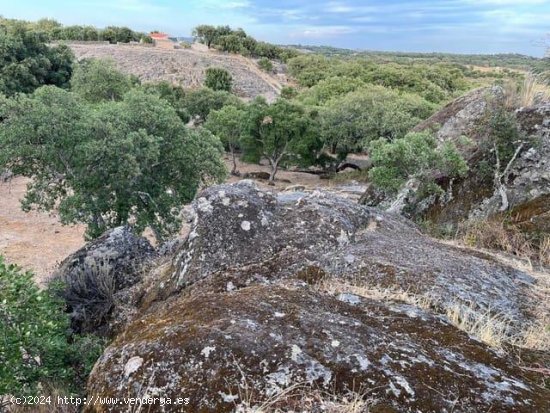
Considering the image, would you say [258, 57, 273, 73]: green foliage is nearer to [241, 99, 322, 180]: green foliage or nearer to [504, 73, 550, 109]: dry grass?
[241, 99, 322, 180]: green foliage

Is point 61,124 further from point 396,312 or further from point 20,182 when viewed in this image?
point 20,182

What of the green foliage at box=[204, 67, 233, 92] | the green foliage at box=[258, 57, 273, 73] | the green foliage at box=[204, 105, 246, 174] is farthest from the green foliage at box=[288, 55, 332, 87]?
the green foliage at box=[204, 105, 246, 174]

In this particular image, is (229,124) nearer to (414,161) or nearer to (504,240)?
(414,161)

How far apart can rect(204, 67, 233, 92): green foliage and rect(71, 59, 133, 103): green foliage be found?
89.4 feet

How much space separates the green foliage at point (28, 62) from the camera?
1271 inches

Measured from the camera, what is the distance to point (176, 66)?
65.9 m

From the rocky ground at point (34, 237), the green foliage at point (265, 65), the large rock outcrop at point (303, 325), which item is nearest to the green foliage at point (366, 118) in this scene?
the rocky ground at point (34, 237)

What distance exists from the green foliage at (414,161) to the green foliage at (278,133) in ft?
76.7

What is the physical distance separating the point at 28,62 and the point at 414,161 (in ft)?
112

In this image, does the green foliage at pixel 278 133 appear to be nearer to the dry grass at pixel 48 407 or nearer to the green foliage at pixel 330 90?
the green foliage at pixel 330 90

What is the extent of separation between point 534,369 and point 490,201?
21.0 ft

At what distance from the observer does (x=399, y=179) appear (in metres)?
9.59

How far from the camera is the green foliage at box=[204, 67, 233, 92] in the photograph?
58.8m

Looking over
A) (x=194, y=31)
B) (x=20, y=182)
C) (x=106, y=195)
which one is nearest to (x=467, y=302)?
(x=106, y=195)
